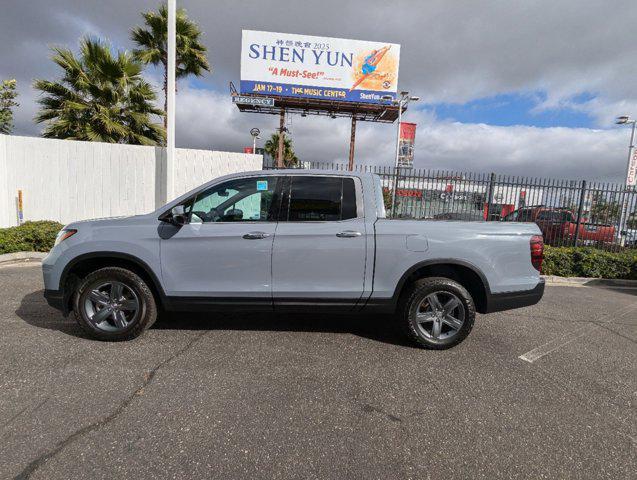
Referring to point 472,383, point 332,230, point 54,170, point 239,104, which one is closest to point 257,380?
point 332,230

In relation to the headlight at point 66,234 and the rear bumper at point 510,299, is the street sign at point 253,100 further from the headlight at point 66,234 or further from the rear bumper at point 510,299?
the rear bumper at point 510,299

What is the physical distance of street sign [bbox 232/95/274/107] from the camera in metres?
21.0

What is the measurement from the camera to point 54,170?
912cm

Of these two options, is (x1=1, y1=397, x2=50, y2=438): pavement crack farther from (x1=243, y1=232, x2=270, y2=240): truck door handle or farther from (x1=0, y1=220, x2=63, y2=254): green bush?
(x1=0, y1=220, x2=63, y2=254): green bush

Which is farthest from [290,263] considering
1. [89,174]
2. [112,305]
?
[89,174]

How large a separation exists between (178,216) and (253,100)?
64.1 feet

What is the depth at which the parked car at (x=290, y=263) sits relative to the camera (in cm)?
352

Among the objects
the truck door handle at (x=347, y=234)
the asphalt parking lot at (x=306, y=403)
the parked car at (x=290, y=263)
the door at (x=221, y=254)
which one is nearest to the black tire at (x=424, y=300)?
the parked car at (x=290, y=263)

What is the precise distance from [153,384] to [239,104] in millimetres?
22029

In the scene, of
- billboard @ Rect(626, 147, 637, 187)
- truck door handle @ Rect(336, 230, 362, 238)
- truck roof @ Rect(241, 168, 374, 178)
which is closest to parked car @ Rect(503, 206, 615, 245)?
billboard @ Rect(626, 147, 637, 187)

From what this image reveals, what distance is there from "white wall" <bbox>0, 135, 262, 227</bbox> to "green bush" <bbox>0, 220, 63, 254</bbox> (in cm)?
148

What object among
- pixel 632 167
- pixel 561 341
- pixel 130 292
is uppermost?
pixel 632 167

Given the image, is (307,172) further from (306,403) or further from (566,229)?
(566,229)

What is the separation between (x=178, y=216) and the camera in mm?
3479
